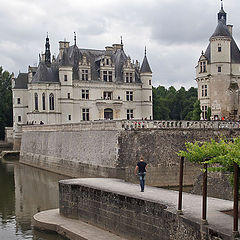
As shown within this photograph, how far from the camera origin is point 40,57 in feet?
169

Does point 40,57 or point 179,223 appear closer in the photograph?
point 179,223

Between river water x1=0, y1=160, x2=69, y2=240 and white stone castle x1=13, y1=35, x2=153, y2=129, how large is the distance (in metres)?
10.8

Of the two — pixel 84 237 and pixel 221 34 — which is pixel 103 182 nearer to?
pixel 84 237

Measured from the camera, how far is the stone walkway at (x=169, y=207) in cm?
1162

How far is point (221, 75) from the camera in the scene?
132 feet

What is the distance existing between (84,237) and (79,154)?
17361 mm

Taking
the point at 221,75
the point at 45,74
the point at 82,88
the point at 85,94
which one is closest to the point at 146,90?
the point at 85,94

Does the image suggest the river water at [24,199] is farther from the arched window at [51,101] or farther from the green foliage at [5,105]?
the green foliage at [5,105]

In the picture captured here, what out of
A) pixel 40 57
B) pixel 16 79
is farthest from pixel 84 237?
pixel 16 79

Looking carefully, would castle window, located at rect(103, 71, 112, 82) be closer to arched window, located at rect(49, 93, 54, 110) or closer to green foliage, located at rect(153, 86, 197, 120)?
arched window, located at rect(49, 93, 54, 110)

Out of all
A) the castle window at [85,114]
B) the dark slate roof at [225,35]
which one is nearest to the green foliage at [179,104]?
the castle window at [85,114]

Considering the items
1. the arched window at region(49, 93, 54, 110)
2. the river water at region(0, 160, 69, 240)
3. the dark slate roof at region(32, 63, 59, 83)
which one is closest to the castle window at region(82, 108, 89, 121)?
the arched window at region(49, 93, 54, 110)

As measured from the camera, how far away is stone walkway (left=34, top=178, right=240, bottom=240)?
11623 mm

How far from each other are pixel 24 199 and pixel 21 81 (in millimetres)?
32663
